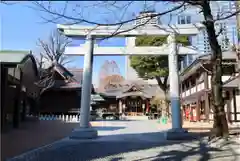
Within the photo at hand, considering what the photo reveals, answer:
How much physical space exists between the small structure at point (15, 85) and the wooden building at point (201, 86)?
12268 millimetres

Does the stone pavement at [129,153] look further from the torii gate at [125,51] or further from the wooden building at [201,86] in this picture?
the wooden building at [201,86]

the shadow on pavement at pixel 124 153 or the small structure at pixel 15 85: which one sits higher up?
the small structure at pixel 15 85

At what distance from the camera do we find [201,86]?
29484mm

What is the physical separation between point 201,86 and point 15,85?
16858mm

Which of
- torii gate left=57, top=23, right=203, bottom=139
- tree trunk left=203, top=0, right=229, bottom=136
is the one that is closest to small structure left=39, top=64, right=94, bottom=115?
torii gate left=57, top=23, right=203, bottom=139

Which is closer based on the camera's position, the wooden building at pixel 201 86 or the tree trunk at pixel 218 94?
the tree trunk at pixel 218 94

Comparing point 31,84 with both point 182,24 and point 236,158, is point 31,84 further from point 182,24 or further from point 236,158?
point 236,158

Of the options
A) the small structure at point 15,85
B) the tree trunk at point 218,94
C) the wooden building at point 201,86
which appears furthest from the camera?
the wooden building at point 201,86

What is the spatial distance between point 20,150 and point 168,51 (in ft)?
24.9

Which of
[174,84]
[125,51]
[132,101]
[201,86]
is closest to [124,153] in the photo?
[174,84]

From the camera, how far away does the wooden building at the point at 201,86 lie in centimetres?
2541

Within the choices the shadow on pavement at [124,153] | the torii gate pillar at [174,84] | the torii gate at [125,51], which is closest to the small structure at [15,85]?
the torii gate at [125,51]

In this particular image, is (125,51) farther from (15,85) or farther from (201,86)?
(201,86)

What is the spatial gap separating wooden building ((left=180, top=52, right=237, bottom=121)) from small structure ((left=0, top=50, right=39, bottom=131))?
12.3 meters
